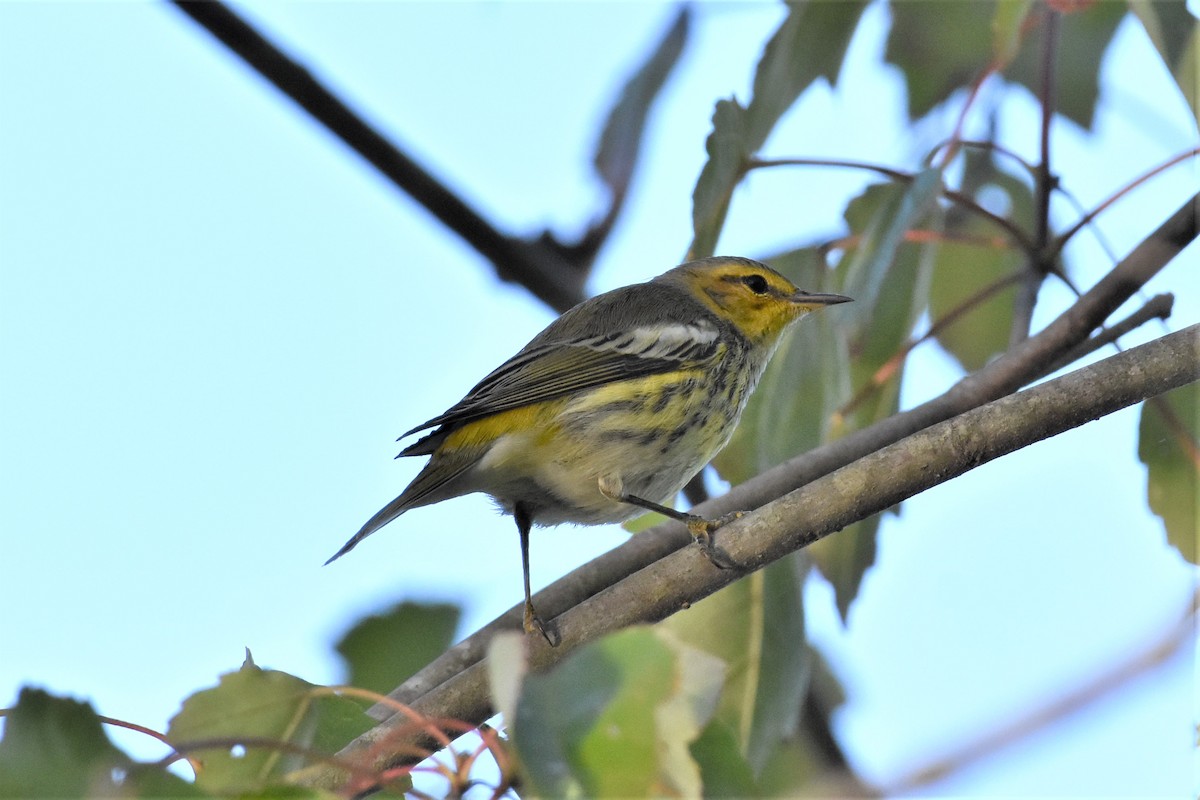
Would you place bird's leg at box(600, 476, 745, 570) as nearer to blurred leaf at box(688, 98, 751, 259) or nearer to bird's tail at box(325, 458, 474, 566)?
bird's tail at box(325, 458, 474, 566)

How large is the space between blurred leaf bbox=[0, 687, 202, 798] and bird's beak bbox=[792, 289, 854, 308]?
283cm

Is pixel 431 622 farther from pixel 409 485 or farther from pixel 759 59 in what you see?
pixel 759 59

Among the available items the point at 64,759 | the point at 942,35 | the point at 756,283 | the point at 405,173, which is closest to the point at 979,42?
the point at 942,35

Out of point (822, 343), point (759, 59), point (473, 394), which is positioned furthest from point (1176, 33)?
point (473, 394)

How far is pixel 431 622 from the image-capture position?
3.97 m

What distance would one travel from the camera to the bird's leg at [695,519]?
2.68 meters

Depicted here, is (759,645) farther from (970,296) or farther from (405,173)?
(405,173)

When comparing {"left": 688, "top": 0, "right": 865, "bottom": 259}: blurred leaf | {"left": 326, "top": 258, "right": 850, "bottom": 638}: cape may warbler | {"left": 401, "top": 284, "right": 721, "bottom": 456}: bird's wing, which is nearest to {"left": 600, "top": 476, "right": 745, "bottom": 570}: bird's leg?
{"left": 326, "top": 258, "right": 850, "bottom": 638}: cape may warbler

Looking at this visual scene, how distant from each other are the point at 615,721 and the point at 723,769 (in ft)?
1.15

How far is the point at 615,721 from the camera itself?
1705 millimetres

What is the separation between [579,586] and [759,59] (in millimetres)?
1544

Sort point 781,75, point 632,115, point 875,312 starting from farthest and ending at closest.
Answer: point 632,115, point 875,312, point 781,75

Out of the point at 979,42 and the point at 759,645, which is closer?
the point at 759,645

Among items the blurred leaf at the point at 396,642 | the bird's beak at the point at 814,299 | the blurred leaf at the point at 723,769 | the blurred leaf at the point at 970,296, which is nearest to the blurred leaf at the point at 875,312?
the bird's beak at the point at 814,299
